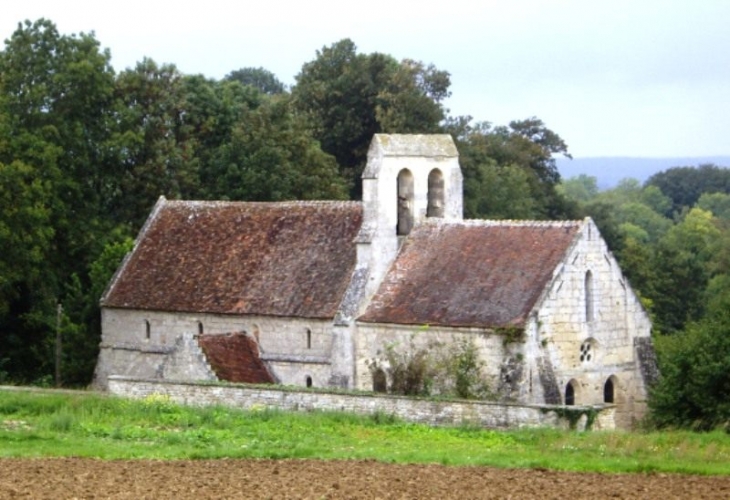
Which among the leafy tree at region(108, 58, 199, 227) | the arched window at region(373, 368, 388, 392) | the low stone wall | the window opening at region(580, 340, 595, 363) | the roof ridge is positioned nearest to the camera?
the low stone wall

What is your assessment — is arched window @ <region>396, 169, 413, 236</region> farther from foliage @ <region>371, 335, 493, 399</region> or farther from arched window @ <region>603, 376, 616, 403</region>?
arched window @ <region>603, 376, 616, 403</region>

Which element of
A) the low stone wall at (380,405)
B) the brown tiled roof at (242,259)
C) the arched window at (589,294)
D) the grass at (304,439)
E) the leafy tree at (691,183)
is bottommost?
the grass at (304,439)

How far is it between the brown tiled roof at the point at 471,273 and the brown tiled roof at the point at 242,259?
1907mm

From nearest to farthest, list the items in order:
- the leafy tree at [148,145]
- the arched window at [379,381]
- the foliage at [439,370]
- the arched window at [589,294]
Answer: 1. the foliage at [439,370]
2. the arched window at [589,294]
3. the arched window at [379,381]
4. the leafy tree at [148,145]

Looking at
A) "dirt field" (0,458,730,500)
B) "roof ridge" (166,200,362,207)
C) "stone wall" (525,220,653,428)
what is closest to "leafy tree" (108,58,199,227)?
"roof ridge" (166,200,362,207)

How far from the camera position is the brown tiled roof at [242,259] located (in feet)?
189

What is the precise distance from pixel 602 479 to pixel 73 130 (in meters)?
36.9

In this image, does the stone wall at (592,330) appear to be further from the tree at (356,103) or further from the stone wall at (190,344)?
the tree at (356,103)

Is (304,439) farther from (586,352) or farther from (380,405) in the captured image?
(586,352)

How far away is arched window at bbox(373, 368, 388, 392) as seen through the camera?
5509 centimetres

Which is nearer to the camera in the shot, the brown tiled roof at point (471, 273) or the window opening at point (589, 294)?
the brown tiled roof at point (471, 273)

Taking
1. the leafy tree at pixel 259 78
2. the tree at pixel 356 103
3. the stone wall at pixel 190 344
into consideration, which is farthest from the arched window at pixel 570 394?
the leafy tree at pixel 259 78

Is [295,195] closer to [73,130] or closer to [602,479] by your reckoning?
[73,130]

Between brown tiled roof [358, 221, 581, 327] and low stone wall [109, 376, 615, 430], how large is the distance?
469cm
